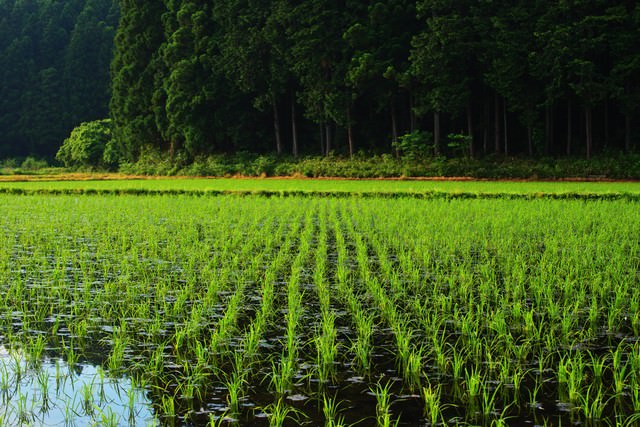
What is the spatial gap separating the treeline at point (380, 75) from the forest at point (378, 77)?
7 centimetres

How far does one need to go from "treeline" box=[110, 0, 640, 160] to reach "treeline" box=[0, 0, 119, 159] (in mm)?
17213

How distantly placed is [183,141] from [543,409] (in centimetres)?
3612

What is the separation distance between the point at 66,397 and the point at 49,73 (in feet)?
199

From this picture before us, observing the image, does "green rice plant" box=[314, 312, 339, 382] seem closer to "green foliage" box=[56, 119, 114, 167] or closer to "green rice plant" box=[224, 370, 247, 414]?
"green rice plant" box=[224, 370, 247, 414]

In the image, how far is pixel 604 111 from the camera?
3114 cm

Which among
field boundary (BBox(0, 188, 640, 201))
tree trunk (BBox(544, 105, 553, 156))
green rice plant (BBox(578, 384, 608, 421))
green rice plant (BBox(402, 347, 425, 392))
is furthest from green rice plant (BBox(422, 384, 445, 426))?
tree trunk (BBox(544, 105, 553, 156))

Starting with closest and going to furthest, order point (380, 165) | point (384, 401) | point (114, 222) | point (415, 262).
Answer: point (384, 401)
point (415, 262)
point (114, 222)
point (380, 165)

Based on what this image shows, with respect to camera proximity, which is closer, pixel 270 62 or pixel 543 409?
pixel 543 409

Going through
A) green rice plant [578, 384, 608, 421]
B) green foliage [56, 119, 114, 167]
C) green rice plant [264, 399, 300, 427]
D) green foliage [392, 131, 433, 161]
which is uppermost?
green foliage [56, 119, 114, 167]

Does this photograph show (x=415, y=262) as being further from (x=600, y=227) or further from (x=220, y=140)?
(x=220, y=140)

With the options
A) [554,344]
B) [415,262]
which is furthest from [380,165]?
[554,344]

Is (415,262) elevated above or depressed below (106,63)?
below

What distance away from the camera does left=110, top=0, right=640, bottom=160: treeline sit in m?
26.6

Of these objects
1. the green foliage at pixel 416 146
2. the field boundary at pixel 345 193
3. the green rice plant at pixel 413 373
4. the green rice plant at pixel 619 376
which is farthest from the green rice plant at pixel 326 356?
the green foliage at pixel 416 146
